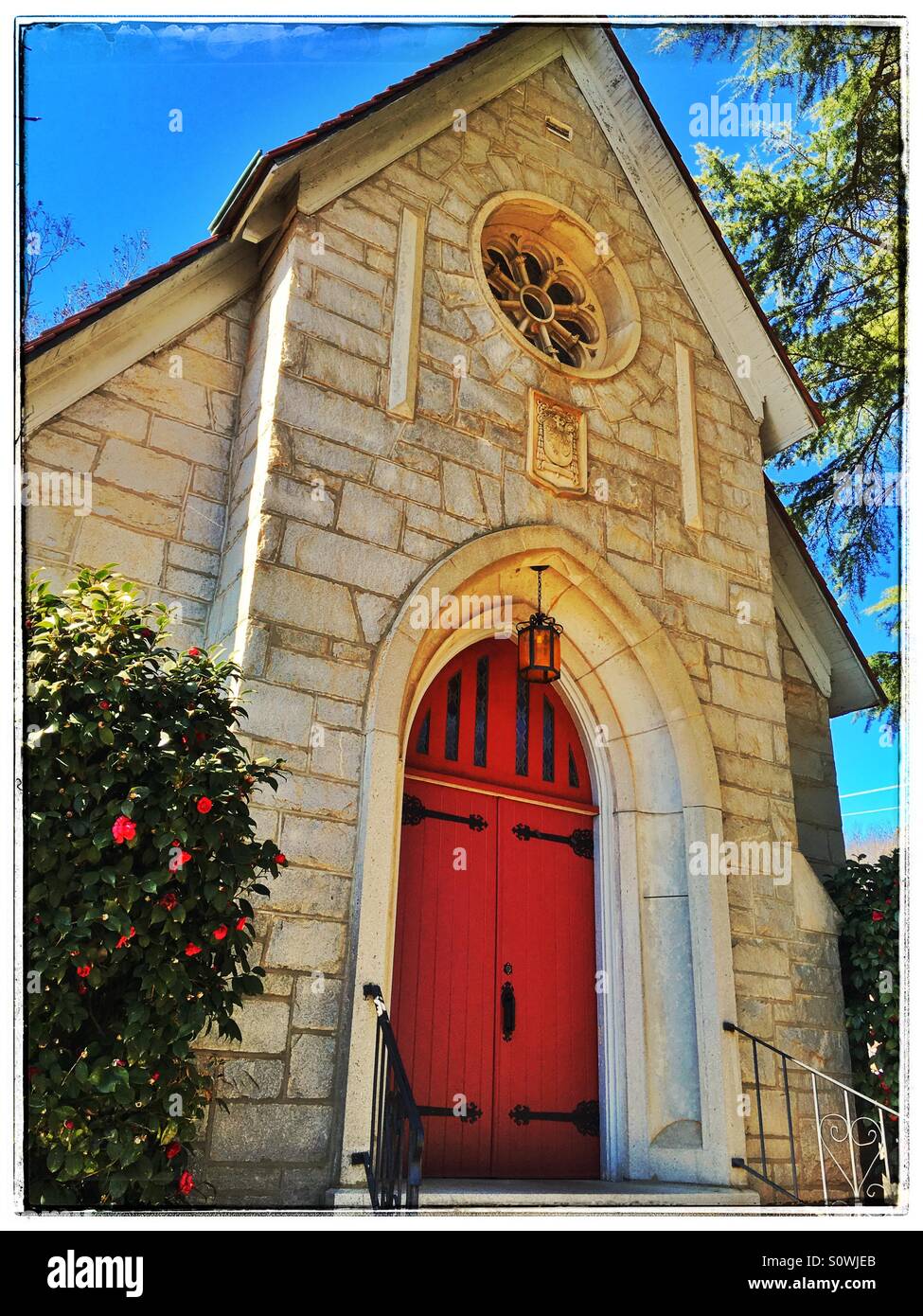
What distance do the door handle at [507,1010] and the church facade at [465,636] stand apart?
32mm

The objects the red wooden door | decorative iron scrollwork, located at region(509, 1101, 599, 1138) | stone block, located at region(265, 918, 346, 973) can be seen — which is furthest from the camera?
decorative iron scrollwork, located at region(509, 1101, 599, 1138)

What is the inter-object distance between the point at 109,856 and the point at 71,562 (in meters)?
2.33

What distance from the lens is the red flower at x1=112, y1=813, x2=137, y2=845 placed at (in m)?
3.58

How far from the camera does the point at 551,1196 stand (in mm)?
4645

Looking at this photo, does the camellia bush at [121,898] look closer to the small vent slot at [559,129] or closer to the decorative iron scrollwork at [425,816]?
the decorative iron scrollwork at [425,816]

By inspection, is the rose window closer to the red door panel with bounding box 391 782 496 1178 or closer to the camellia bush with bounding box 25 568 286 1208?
the red door panel with bounding box 391 782 496 1178

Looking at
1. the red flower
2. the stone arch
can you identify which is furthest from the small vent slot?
the red flower

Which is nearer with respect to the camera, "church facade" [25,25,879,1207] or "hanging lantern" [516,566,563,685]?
"church facade" [25,25,879,1207]

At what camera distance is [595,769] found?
6.95 meters

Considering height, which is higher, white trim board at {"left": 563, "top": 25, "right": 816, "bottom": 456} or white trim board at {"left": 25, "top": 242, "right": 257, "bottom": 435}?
white trim board at {"left": 563, "top": 25, "right": 816, "bottom": 456}

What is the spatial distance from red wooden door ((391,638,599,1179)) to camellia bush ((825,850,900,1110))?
1738 millimetres

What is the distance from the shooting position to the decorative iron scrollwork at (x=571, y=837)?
21.3ft

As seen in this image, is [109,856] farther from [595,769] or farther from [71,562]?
[595,769]
